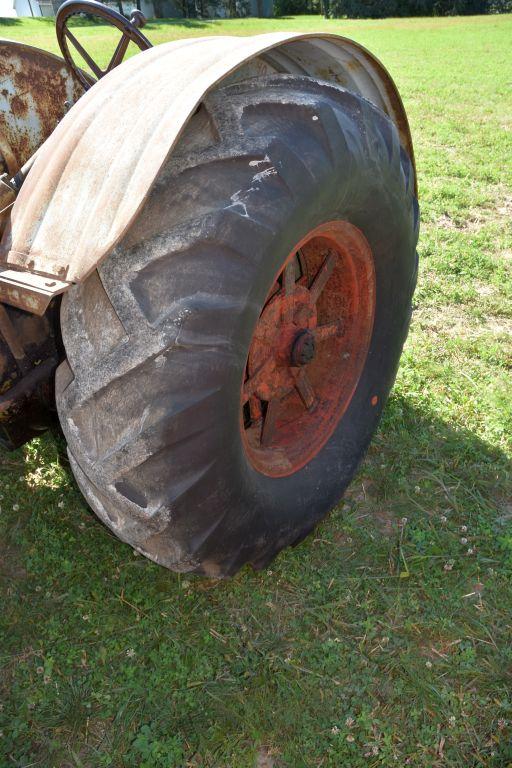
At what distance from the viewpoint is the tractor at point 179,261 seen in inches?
57.1

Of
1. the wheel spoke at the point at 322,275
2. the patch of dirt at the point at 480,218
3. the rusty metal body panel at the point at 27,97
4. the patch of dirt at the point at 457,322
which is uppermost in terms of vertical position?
the rusty metal body panel at the point at 27,97

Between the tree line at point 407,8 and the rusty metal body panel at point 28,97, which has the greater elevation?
the rusty metal body panel at point 28,97

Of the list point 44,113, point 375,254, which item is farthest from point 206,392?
point 44,113

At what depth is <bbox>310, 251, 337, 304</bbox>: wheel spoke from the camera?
2164 millimetres

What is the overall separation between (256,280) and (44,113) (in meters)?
1.34

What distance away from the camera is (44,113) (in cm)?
240

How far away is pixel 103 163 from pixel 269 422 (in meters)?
1.05

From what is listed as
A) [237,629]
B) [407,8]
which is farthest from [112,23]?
[407,8]

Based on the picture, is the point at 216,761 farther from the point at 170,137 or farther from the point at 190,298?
the point at 170,137

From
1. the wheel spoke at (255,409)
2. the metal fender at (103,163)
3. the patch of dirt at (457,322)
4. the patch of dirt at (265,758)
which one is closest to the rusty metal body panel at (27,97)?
the metal fender at (103,163)

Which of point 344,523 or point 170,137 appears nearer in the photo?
point 170,137

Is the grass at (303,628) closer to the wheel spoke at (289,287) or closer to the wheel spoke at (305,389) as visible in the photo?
the wheel spoke at (305,389)

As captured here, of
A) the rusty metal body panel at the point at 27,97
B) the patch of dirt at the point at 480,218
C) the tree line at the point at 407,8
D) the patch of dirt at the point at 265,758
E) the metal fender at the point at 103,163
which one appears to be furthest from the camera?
the tree line at the point at 407,8

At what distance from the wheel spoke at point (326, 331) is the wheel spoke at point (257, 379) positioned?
217 mm
